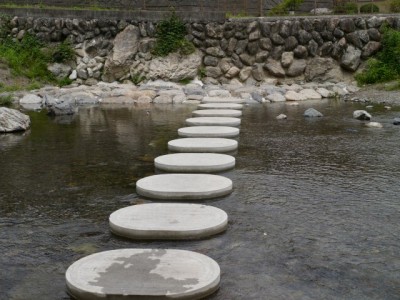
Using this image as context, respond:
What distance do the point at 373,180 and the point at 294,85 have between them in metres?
10.2

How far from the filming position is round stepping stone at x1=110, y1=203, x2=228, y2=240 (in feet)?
15.1

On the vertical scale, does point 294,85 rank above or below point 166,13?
below

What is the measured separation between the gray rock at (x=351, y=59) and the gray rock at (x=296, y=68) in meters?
1.15

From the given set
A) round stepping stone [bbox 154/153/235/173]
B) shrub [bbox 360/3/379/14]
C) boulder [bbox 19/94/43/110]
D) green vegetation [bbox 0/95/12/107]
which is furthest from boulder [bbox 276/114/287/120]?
shrub [bbox 360/3/379/14]

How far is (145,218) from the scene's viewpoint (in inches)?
191

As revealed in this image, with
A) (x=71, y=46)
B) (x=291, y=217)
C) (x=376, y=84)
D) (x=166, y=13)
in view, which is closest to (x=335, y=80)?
(x=376, y=84)

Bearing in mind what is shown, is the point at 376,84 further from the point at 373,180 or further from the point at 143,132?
the point at 373,180

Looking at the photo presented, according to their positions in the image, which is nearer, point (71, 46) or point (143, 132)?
point (143, 132)

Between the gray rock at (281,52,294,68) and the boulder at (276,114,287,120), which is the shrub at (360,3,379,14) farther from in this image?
the boulder at (276,114,287,120)

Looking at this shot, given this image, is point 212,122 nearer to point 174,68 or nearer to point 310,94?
point 310,94

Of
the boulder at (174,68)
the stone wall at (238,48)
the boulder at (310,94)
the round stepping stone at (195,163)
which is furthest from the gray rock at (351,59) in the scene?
the round stepping stone at (195,163)

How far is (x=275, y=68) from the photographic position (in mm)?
16703

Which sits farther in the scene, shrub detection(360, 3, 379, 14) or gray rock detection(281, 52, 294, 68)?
shrub detection(360, 3, 379, 14)

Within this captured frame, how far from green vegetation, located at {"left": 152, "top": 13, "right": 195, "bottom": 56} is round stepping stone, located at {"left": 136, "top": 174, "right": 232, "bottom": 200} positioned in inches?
449
